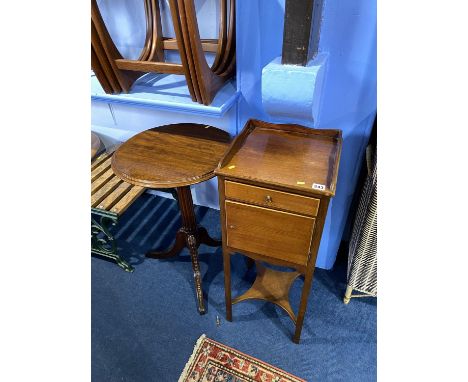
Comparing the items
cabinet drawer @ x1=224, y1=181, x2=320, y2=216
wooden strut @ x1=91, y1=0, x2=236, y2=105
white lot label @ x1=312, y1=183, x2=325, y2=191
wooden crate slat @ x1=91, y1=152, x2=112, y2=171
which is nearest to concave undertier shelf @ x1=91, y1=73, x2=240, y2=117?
wooden strut @ x1=91, y1=0, x2=236, y2=105

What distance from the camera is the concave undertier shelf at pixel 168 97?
4.02 ft

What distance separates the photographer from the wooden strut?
1.01 meters

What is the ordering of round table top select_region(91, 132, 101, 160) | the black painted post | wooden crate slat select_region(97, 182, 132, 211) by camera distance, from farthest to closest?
round table top select_region(91, 132, 101, 160) < wooden crate slat select_region(97, 182, 132, 211) < the black painted post

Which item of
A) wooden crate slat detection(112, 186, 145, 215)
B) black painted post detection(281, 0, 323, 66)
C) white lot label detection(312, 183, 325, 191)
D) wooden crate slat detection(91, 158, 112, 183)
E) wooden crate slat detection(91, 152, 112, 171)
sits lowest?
wooden crate slat detection(112, 186, 145, 215)

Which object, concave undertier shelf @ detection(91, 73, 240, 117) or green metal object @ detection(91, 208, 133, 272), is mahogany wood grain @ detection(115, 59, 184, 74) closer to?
concave undertier shelf @ detection(91, 73, 240, 117)

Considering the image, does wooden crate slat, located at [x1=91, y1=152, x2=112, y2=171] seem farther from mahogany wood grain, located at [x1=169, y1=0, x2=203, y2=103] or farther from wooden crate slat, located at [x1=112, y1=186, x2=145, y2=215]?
mahogany wood grain, located at [x1=169, y1=0, x2=203, y2=103]

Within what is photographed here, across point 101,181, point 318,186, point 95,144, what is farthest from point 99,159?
point 318,186

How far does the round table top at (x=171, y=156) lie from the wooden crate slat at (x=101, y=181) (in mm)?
514

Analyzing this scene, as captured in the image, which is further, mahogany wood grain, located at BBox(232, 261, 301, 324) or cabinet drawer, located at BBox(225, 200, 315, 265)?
mahogany wood grain, located at BBox(232, 261, 301, 324)

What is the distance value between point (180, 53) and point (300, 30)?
43 centimetres

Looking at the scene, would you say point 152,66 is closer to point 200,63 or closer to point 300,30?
point 200,63

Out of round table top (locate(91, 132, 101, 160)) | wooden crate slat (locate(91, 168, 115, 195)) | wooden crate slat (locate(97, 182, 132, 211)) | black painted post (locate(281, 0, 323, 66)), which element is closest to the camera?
black painted post (locate(281, 0, 323, 66))

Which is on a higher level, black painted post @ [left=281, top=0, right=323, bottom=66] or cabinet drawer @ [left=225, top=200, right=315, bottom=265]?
black painted post @ [left=281, top=0, right=323, bottom=66]

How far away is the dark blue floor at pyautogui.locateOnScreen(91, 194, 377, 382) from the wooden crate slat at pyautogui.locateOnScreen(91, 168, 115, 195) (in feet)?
1.51
